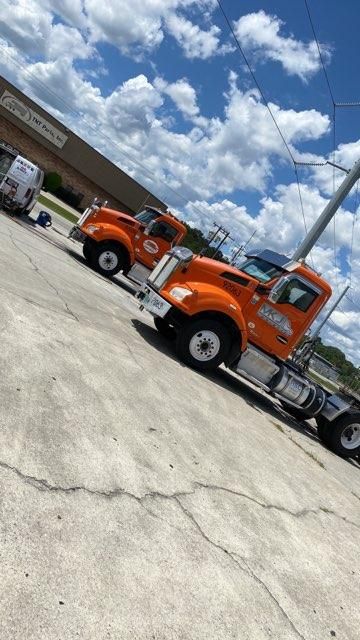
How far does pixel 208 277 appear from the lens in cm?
984

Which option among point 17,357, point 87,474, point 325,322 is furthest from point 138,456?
point 325,322

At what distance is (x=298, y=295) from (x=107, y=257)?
7.55m

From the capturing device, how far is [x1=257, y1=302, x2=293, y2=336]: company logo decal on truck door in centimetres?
1002

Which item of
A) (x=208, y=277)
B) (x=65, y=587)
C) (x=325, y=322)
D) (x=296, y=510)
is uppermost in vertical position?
(x=325, y=322)

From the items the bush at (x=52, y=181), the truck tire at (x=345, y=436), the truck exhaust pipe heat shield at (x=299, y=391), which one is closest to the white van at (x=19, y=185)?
the truck exhaust pipe heat shield at (x=299, y=391)

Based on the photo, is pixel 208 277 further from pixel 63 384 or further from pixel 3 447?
pixel 3 447

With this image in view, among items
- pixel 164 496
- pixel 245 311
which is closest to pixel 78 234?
pixel 245 311

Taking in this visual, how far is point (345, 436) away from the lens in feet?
36.8

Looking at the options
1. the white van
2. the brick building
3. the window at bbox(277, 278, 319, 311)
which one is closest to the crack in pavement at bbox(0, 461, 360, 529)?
the window at bbox(277, 278, 319, 311)

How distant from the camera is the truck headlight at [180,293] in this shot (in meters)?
9.44

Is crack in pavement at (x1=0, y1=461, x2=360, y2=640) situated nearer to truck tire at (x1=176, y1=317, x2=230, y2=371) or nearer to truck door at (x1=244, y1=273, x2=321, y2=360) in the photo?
truck tire at (x1=176, y1=317, x2=230, y2=371)

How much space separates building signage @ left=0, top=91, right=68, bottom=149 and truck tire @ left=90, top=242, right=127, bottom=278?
3504 centimetres

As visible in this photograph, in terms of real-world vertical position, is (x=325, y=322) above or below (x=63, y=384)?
above

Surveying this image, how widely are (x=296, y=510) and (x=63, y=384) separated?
2911mm
